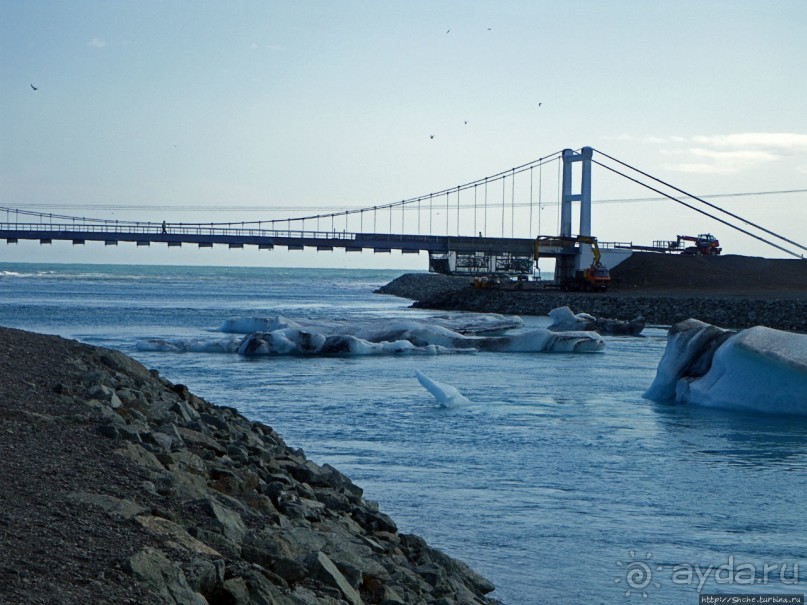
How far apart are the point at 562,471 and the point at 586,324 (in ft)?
75.5

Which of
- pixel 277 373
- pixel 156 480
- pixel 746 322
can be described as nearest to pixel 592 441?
pixel 156 480

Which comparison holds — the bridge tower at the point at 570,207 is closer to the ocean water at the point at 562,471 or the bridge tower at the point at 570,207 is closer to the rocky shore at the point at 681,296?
the rocky shore at the point at 681,296

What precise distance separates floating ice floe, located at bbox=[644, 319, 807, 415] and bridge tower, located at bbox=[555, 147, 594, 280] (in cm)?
3855

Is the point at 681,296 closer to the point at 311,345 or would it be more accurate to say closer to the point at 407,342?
the point at 407,342

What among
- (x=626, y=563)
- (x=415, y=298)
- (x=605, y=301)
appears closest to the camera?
(x=626, y=563)

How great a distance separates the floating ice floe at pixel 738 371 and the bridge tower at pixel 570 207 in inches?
1518

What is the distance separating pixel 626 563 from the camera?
705 centimetres

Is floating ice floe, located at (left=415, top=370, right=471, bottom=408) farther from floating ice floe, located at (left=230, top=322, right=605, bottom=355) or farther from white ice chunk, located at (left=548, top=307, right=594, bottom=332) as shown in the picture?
white ice chunk, located at (left=548, top=307, right=594, bottom=332)

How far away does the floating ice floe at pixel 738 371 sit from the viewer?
14.2 metres

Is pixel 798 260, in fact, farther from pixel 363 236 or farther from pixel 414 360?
pixel 414 360

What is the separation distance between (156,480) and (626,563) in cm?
335

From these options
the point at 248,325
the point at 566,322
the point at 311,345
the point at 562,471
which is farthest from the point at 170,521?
the point at 566,322

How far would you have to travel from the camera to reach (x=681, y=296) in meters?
46.3

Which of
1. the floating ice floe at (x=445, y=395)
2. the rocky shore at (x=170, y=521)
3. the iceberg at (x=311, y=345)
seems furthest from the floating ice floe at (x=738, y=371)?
the iceberg at (x=311, y=345)
